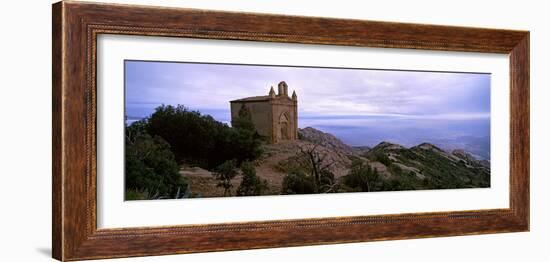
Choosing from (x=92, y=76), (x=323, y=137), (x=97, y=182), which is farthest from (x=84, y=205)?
(x=323, y=137)

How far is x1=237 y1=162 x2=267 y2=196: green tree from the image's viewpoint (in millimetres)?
4851

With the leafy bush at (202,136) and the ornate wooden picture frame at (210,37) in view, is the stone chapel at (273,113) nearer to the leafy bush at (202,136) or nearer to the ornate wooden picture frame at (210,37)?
the leafy bush at (202,136)

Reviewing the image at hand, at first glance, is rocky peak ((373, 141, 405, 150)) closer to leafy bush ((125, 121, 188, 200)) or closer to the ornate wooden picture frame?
the ornate wooden picture frame

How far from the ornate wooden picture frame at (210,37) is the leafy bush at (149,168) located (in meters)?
0.18

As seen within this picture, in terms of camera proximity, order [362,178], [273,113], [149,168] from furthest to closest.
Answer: [362,178] → [273,113] → [149,168]

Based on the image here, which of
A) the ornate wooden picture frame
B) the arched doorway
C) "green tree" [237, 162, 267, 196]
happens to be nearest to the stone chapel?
the arched doorway

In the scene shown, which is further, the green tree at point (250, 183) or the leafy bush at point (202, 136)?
the green tree at point (250, 183)

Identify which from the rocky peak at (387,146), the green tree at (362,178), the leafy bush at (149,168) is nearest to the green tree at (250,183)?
the leafy bush at (149,168)

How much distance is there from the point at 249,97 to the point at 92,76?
0.84 m

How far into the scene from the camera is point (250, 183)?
487 cm

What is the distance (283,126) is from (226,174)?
15.8 inches

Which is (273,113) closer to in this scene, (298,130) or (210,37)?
(298,130)

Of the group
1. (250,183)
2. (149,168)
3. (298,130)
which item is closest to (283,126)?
(298,130)

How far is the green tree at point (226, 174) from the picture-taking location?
15.8 ft
